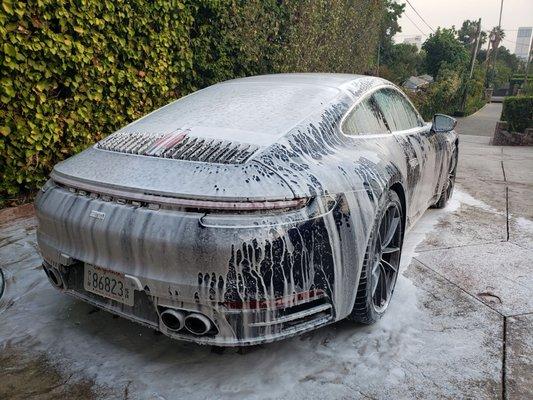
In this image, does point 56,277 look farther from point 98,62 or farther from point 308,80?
point 98,62

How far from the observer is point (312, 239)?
1.93 meters

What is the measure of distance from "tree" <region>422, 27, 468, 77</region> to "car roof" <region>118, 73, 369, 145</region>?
39008 millimetres

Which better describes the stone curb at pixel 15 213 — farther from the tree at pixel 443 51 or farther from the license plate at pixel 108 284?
the tree at pixel 443 51

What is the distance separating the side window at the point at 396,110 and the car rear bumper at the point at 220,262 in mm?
1459

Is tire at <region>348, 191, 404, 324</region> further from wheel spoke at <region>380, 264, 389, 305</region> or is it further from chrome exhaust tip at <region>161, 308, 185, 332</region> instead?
chrome exhaust tip at <region>161, 308, 185, 332</region>

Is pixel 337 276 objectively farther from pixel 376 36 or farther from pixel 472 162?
pixel 376 36

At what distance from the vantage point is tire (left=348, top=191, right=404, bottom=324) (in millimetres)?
2305

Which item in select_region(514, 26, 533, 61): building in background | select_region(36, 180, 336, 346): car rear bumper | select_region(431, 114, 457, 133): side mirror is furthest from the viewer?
select_region(514, 26, 533, 61): building in background

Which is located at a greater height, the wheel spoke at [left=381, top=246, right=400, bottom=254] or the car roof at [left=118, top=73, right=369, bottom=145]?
the car roof at [left=118, top=73, right=369, bottom=145]

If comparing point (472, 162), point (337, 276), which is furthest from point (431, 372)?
point (472, 162)

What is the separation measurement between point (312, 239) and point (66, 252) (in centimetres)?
115

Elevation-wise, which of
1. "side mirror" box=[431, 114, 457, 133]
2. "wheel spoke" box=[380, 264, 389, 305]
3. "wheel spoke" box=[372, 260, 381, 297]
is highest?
"side mirror" box=[431, 114, 457, 133]

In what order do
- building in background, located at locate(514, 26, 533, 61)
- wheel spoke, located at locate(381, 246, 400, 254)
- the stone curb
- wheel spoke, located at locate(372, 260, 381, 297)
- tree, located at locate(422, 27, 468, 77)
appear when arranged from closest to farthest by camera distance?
wheel spoke, located at locate(372, 260, 381, 297) → wheel spoke, located at locate(381, 246, 400, 254) → the stone curb → tree, located at locate(422, 27, 468, 77) → building in background, located at locate(514, 26, 533, 61)

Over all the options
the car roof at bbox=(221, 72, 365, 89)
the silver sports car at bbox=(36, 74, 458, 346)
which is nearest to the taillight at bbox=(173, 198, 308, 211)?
the silver sports car at bbox=(36, 74, 458, 346)
